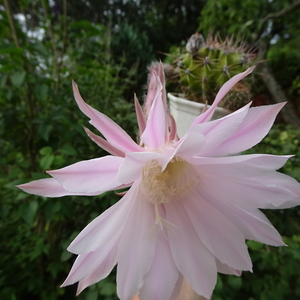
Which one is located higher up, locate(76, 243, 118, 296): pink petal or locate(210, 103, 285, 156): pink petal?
locate(210, 103, 285, 156): pink petal

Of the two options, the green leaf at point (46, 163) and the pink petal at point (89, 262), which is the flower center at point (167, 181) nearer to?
the pink petal at point (89, 262)

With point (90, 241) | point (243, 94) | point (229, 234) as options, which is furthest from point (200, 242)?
point (243, 94)

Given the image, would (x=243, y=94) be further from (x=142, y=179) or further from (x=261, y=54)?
(x=261, y=54)

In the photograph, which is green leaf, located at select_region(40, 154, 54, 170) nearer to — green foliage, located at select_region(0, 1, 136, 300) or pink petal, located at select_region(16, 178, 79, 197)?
green foliage, located at select_region(0, 1, 136, 300)

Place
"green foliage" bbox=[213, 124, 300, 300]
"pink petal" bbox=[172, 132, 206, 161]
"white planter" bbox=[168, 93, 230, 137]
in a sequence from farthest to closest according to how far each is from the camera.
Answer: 1. "green foliage" bbox=[213, 124, 300, 300]
2. "white planter" bbox=[168, 93, 230, 137]
3. "pink petal" bbox=[172, 132, 206, 161]

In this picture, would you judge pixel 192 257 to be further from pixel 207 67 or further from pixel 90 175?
pixel 207 67

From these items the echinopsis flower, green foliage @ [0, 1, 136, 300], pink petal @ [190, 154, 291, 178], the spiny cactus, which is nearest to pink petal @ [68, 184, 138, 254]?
the echinopsis flower

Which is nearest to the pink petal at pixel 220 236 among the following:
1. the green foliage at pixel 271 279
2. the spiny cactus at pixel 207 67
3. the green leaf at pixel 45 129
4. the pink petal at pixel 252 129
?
the pink petal at pixel 252 129
